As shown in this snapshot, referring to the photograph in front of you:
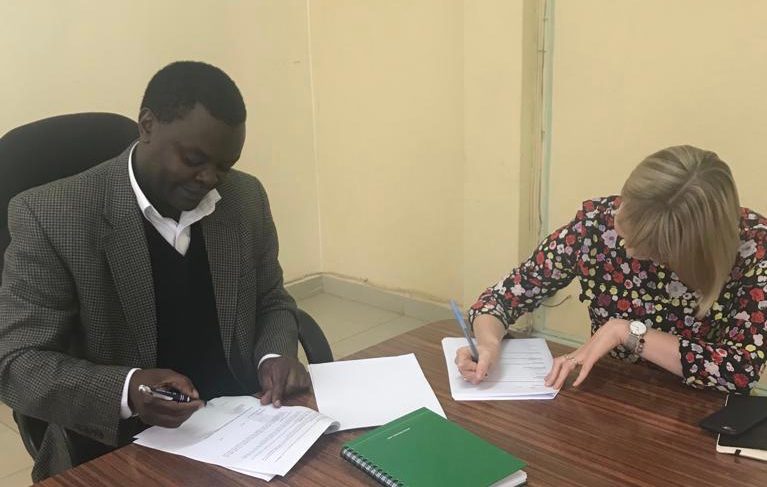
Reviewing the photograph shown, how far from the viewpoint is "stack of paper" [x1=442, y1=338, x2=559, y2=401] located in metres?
1.31

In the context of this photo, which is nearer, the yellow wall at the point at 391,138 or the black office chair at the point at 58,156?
the black office chair at the point at 58,156

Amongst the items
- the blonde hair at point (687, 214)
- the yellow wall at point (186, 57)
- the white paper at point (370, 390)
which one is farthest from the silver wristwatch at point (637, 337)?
the yellow wall at point (186, 57)

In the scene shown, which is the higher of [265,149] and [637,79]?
[637,79]

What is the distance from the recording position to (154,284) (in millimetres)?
1423

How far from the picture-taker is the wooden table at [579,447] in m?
1.05

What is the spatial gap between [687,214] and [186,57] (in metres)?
2.60

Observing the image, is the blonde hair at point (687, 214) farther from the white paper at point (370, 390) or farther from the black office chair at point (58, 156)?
the black office chair at point (58, 156)

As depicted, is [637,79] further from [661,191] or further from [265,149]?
[265,149]

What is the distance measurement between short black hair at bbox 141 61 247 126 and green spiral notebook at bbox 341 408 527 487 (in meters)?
0.68

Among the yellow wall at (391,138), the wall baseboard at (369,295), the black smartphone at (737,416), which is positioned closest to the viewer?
the black smartphone at (737,416)

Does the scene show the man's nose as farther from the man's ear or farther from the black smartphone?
the black smartphone

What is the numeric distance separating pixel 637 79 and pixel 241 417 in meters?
2.08

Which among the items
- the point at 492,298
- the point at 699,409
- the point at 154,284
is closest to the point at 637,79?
the point at 492,298

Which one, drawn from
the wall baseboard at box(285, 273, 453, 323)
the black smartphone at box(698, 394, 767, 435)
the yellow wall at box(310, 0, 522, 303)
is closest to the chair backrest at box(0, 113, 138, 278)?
the black smartphone at box(698, 394, 767, 435)
